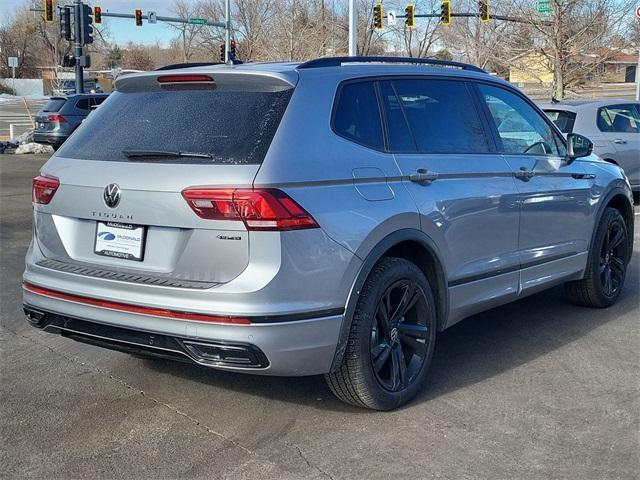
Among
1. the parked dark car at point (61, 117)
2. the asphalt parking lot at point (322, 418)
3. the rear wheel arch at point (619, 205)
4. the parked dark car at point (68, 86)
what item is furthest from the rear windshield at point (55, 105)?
the parked dark car at point (68, 86)

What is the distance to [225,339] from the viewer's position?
3646mm

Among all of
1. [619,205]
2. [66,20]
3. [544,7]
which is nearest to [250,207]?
[619,205]

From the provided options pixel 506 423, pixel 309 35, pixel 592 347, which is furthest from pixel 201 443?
pixel 309 35

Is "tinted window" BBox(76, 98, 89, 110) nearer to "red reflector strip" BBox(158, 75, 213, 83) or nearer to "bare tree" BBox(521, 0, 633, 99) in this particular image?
"bare tree" BBox(521, 0, 633, 99)

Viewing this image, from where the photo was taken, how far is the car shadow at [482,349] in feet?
15.2

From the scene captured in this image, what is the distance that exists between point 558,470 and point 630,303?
133 inches

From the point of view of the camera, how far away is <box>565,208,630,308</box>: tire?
20.5ft

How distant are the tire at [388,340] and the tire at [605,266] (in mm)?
2216

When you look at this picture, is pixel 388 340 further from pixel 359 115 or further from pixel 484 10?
pixel 484 10

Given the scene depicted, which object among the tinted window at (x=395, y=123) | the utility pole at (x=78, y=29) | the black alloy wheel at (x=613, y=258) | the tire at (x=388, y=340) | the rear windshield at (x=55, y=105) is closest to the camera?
the tire at (x=388, y=340)

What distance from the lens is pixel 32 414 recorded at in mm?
4309

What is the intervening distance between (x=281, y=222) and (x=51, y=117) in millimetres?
20570

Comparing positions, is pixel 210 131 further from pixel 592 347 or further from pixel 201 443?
pixel 592 347

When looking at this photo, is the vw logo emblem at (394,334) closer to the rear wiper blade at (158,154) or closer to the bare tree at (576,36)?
the rear wiper blade at (158,154)
